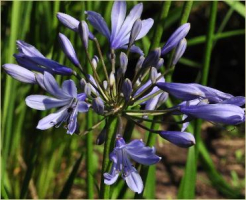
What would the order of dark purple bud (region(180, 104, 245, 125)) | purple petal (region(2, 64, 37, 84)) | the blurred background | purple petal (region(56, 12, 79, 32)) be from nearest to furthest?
dark purple bud (region(180, 104, 245, 125))
purple petal (region(2, 64, 37, 84))
purple petal (region(56, 12, 79, 32))
the blurred background

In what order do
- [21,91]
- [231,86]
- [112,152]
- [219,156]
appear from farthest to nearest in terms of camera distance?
1. [231,86]
2. [219,156]
3. [21,91]
4. [112,152]

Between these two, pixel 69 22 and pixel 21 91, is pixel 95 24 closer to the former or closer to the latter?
pixel 69 22

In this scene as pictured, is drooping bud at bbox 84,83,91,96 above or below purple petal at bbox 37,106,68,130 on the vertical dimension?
above

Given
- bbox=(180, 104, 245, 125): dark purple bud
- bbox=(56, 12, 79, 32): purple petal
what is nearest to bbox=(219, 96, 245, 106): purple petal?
bbox=(180, 104, 245, 125): dark purple bud

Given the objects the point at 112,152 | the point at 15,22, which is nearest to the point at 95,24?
the point at 112,152

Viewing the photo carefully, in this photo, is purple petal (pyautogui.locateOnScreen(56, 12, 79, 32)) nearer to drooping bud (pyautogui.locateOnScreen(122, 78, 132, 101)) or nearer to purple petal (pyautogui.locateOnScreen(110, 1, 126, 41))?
purple petal (pyautogui.locateOnScreen(110, 1, 126, 41))

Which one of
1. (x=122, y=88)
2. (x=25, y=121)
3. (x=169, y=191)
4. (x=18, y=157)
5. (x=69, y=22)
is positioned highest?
(x=69, y=22)

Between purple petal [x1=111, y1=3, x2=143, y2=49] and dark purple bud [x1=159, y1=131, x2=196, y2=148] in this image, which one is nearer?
dark purple bud [x1=159, y1=131, x2=196, y2=148]
